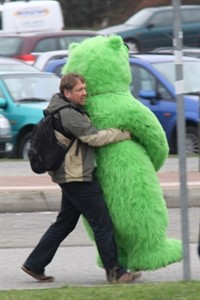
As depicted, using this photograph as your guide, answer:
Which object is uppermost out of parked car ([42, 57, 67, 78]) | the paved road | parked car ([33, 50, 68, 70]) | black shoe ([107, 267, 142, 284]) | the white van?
black shoe ([107, 267, 142, 284])

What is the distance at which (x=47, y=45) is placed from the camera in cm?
2681

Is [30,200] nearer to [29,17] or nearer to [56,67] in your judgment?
[56,67]

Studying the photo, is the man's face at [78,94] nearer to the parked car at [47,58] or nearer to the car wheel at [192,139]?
the car wheel at [192,139]

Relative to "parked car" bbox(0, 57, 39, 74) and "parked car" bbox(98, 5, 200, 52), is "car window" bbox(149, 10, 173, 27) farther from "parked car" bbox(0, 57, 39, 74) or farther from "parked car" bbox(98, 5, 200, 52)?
"parked car" bbox(0, 57, 39, 74)

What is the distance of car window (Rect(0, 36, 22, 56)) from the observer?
26.4m

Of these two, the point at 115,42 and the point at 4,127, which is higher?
the point at 115,42

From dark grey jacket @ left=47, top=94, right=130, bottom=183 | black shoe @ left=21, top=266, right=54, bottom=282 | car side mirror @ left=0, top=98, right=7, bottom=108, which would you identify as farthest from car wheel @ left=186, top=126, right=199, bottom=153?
dark grey jacket @ left=47, top=94, right=130, bottom=183

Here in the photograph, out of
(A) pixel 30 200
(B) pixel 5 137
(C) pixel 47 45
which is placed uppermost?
(A) pixel 30 200

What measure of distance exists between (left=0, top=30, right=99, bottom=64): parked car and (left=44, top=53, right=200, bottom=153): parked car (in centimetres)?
818

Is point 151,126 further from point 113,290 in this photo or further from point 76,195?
point 113,290

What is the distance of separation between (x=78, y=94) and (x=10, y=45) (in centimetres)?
1938

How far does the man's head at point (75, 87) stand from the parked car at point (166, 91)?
28.3 ft

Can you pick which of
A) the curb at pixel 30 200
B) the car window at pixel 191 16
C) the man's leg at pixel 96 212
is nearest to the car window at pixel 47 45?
the car window at pixel 191 16

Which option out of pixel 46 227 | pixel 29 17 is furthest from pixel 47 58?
pixel 46 227
